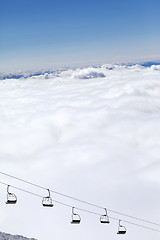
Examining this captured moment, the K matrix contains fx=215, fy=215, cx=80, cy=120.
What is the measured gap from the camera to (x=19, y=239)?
Result: 15175cm

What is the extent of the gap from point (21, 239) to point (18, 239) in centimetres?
226

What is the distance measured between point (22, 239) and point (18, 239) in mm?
2819

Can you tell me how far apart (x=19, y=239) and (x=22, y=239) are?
7.23ft

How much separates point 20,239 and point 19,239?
1.02m

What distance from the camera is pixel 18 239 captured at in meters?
152

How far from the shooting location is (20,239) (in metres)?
151

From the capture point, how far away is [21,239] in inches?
5950

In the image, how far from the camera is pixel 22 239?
497ft

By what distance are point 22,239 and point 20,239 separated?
54.0 inches

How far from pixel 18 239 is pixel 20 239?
4.94 feet

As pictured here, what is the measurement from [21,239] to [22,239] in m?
0.74
